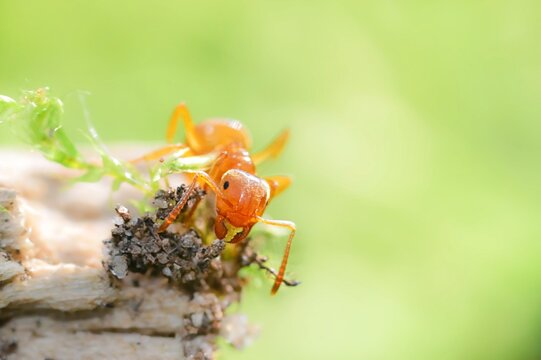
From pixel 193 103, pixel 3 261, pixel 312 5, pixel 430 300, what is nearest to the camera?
pixel 3 261

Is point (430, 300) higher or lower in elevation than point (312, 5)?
lower

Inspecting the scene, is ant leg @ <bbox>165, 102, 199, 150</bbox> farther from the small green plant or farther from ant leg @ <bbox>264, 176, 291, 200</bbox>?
the small green plant

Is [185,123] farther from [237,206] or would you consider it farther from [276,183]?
[237,206]

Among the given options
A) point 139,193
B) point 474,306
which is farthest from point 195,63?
point 474,306

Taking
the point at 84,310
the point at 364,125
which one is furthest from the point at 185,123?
the point at 364,125

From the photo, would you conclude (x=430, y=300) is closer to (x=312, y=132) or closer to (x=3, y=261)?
(x=312, y=132)

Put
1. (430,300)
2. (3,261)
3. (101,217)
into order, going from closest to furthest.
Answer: (3,261)
(101,217)
(430,300)
